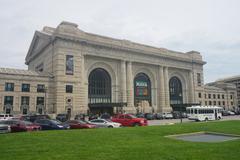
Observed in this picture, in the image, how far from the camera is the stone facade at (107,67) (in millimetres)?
57344

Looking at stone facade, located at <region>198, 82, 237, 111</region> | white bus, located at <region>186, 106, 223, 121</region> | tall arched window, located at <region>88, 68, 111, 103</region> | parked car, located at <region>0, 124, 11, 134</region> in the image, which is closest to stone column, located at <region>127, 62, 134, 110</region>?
tall arched window, located at <region>88, 68, 111, 103</region>

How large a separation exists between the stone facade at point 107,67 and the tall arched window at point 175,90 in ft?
3.62

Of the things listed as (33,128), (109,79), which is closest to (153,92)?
(109,79)

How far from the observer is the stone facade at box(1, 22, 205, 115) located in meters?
57.3

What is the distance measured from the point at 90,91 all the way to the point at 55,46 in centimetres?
1477

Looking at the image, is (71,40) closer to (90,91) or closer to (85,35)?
(85,35)

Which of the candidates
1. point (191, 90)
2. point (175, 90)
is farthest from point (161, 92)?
point (191, 90)

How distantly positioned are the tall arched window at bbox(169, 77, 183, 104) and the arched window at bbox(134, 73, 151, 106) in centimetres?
1040

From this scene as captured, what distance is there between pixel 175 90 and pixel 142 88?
1553 cm

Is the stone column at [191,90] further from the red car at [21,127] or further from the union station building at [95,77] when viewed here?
the red car at [21,127]

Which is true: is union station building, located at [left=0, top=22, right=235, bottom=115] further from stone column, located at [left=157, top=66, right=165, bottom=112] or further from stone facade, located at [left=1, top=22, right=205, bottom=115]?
stone column, located at [left=157, top=66, right=165, bottom=112]

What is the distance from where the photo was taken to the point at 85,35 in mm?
62812

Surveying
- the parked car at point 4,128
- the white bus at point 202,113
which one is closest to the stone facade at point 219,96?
the white bus at point 202,113

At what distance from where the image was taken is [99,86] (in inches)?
2606
